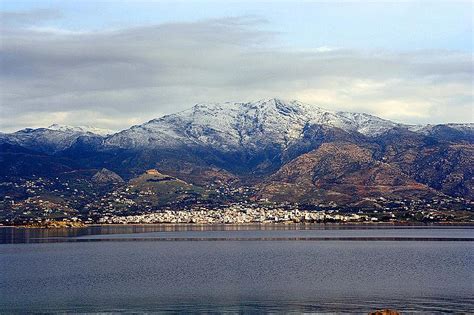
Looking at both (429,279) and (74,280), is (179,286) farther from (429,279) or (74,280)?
(429,279)

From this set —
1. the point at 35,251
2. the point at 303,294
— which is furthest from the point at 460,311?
the point at 35,251

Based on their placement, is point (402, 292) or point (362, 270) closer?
point (402, 292)

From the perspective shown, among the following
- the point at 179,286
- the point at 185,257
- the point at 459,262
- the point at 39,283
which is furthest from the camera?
the point at 185,257

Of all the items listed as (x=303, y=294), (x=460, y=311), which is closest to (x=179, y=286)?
(x=303, y=294)

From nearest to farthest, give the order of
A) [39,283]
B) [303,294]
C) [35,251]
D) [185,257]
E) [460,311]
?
[460,311] → [303,294] → [39,283] → [185,257] → [35,251]

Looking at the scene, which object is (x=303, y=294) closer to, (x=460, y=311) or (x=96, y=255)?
(x=460, y=311)

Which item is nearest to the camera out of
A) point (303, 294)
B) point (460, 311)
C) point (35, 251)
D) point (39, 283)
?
point (460, 311)
